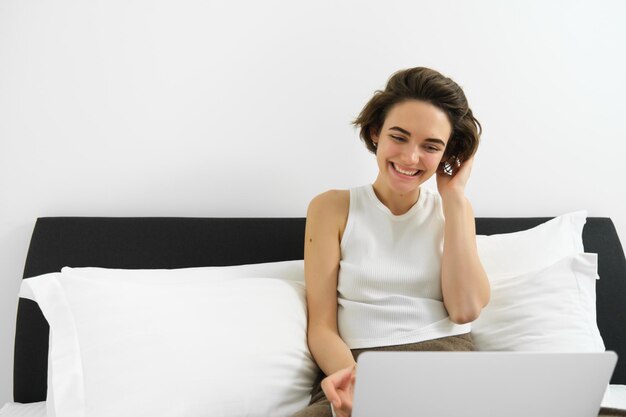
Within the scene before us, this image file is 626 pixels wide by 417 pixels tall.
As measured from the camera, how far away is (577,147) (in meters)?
2.09

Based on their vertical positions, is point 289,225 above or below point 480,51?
below

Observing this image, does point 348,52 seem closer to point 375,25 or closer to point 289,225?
point 375,25

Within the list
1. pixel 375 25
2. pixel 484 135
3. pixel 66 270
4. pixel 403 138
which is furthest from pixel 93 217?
pixel 484 135

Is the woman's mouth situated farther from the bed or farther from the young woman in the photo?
the bed

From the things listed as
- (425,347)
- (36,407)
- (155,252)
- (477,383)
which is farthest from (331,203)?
(36,407)

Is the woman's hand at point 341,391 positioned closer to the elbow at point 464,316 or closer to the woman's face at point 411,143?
the elbow at point 464,316

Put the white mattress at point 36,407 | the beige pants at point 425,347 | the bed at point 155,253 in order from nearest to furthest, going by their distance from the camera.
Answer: the beige pants at point 425,347, the white mattress at point 36,407, the bed at point 155,253

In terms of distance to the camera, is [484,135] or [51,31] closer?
[51,31]

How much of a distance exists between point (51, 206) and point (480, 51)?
1452 mm

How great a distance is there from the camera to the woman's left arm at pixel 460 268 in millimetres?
1514

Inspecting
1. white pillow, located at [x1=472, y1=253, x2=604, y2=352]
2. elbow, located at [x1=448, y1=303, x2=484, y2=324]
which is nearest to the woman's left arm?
elbow, located at [x1=448, y1=303, x2=484, y2=324]

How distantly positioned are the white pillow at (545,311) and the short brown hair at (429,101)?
1.29ft

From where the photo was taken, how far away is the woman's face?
150cm

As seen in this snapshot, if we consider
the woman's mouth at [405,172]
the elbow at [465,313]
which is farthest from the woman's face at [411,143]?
the elbow at [465,313]
